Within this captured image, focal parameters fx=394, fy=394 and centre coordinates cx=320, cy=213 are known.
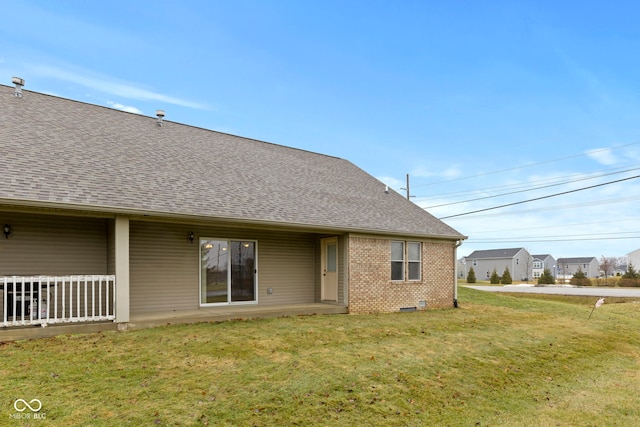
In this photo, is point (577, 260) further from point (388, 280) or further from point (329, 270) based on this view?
point (329, 270)

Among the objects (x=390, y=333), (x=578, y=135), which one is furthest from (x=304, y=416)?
(x=578, y=135)

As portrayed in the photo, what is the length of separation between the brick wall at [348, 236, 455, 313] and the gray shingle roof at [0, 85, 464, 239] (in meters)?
0.60

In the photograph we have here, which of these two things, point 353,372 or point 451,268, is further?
point 451,268

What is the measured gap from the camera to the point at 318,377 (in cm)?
534

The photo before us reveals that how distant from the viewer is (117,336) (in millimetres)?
7230

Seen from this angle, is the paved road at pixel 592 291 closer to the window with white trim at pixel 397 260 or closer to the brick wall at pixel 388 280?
the brick wall at pixel 388 280

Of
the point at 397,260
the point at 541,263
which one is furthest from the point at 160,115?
the point at 541,263

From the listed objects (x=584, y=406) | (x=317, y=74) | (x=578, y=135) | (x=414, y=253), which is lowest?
(x=584, y=406)

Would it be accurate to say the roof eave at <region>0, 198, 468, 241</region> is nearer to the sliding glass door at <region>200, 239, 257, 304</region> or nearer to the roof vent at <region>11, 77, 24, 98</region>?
the sliding glass door at <region>200, 239, 257, 304</region>

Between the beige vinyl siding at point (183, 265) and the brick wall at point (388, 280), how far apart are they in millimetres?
1843

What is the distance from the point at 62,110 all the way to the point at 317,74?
41.5 feet

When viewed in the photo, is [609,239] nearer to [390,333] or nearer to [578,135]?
[578,135]

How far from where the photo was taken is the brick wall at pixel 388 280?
1145 cm

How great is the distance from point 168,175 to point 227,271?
9.69ft
